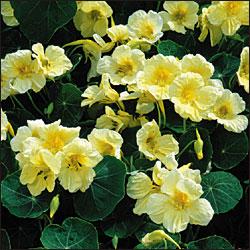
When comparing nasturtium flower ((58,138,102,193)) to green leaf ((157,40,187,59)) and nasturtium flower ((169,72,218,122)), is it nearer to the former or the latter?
nasturtium flower ((169,72,218,122))

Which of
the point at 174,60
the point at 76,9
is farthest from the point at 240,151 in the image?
the point at 76,9

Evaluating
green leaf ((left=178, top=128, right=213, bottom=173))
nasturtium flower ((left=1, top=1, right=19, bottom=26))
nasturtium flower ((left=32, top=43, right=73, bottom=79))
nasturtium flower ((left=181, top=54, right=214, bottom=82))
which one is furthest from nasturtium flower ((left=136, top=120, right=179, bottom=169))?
nasturtium flower ((left=1, top=1, right=19, bottom=26))

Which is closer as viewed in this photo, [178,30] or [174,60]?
[174,60]

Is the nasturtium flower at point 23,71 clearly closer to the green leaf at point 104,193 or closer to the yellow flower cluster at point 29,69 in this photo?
the yellow flower cluster at point 29,69

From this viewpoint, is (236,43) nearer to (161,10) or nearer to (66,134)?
(161,10)

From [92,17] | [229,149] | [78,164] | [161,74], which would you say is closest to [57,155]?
[78,164]

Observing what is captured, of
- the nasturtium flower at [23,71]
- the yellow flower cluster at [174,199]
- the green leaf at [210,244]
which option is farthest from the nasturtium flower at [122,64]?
the green leaf at [210,244]
